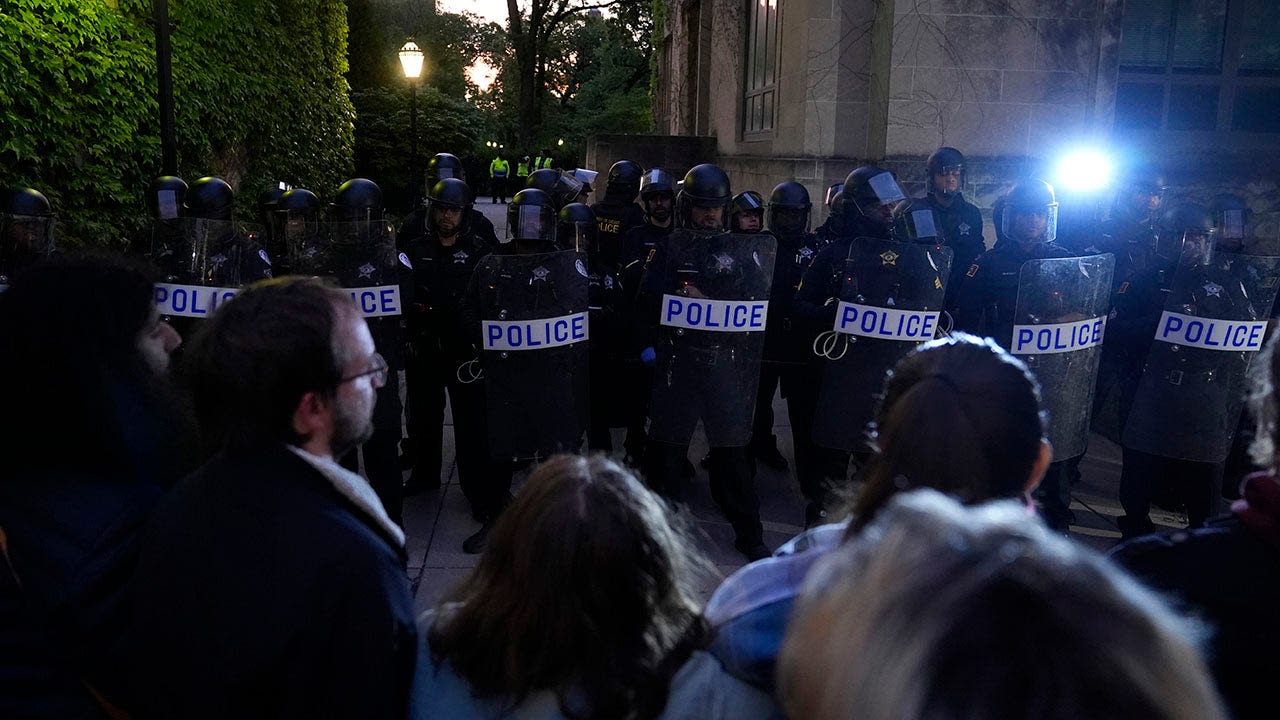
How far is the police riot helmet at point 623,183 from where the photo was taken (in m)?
8.78

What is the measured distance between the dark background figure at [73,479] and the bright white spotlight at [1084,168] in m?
8.82

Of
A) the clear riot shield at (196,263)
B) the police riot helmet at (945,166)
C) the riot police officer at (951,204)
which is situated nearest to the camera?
the clear riot shield at (196,263)

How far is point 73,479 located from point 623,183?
716 centimetres

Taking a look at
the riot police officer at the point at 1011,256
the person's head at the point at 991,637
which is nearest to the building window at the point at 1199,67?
the riot police officer at the point at 1011,256

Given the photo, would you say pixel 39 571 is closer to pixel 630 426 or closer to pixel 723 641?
pixel 723 641

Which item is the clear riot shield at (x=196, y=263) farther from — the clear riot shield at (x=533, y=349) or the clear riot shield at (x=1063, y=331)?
the clear riot shield at (x=1063, y=331)

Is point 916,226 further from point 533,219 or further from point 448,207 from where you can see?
point 448,207

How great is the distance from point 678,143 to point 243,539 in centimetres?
1453

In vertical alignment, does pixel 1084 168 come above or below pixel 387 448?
above

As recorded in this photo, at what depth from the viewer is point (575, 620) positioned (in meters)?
1.64

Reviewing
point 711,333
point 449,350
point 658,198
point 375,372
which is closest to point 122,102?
point 449,350

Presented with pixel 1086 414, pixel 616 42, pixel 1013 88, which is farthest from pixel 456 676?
pixel 616 42

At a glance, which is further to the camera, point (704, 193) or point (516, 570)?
point (704, 193)

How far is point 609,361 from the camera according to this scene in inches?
247
